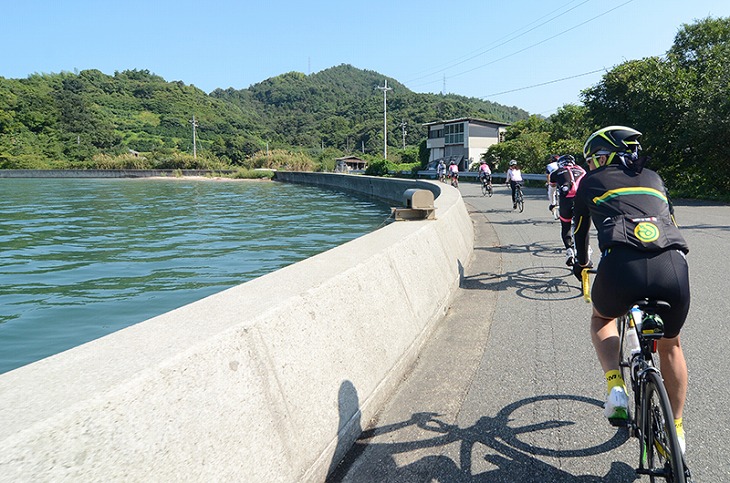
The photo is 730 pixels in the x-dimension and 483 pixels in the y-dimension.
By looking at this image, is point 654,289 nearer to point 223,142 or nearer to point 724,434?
point 724,434

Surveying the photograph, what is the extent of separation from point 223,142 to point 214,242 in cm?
11396

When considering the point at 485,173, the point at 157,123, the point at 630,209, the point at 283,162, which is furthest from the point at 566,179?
the point at 157,123

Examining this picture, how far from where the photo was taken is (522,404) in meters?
4.16

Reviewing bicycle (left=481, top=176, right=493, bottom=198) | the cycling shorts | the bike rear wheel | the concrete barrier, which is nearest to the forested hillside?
bicycle (left=481, top=176, right=493, bottom=198)

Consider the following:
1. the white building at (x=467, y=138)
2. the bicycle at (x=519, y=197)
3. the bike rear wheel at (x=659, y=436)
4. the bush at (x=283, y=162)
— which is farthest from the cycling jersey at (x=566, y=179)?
the bush at (x=283, y=162)

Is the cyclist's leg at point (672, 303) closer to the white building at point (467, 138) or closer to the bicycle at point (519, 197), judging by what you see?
the bicycle at point (519, 197)

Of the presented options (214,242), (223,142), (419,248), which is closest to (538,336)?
(419,248)

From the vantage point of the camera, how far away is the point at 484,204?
24.9 metres

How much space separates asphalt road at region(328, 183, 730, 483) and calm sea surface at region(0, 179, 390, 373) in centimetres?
541

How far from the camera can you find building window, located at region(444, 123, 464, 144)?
8050 centimetres

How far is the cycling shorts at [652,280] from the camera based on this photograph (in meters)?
2.93

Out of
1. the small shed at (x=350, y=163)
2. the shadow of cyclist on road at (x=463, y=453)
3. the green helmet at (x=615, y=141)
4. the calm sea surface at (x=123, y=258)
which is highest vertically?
the small shed at (x=350, y=163)

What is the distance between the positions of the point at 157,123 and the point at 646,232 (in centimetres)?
16217

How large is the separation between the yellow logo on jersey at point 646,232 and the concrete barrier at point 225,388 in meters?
1.92
